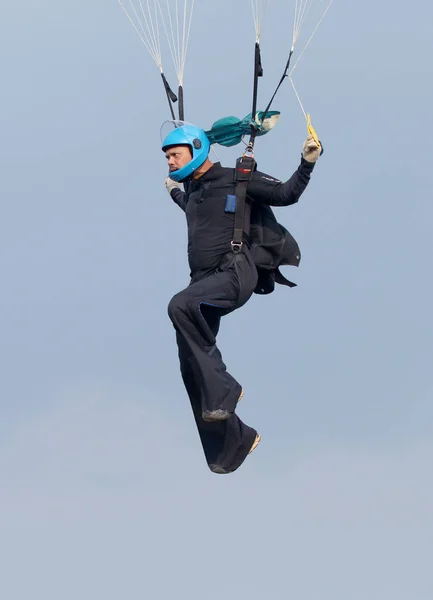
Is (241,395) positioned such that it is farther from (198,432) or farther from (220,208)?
(220,208)

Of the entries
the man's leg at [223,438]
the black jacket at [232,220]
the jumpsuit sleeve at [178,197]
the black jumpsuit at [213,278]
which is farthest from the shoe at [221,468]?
the jumpsuit sleeve at [178,197]

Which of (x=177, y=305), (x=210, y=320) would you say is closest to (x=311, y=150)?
(x=177, y=305)

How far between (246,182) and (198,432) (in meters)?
3.06

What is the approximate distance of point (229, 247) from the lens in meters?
15.6

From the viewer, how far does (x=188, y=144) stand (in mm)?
15445

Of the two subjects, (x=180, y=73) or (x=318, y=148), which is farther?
(x=180, y=73)

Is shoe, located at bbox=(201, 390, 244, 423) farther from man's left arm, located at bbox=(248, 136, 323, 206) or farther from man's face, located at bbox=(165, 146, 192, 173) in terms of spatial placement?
man's face, located at bbox=(165, 146, 192, 173)

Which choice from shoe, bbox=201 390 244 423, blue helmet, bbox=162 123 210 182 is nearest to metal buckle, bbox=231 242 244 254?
blue helmet, bbox=162 123 210 182

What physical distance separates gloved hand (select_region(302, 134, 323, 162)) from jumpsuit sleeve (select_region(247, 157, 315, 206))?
9cm

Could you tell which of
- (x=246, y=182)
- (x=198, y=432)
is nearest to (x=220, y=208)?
(x=246, y=182)

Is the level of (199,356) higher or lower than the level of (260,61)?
lower

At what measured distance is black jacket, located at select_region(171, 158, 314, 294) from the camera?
15336 mm

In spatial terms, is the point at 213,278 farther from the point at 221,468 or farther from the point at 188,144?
the point at 221,468

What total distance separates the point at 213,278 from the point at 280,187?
4.03ft
